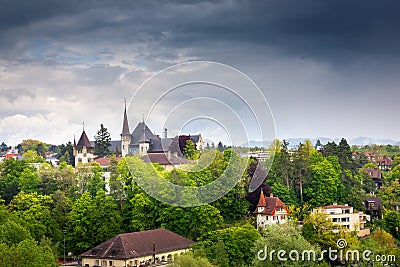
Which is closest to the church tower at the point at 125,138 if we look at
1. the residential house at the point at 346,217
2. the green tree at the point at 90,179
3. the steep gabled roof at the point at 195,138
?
the steep gabled roof at the point at 195,138

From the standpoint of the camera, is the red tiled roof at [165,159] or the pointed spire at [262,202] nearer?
the pointed spire at [262,202]

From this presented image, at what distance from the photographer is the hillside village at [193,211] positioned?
3859 centimetres

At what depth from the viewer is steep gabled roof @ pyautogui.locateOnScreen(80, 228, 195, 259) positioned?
1565 inches

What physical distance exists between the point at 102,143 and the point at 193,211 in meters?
30.1

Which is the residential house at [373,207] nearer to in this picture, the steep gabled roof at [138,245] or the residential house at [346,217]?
the residential house at [346,217]

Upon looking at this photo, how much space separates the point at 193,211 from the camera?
45344mm

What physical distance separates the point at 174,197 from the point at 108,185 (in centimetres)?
813

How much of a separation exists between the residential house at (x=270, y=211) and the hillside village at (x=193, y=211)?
0.25ft

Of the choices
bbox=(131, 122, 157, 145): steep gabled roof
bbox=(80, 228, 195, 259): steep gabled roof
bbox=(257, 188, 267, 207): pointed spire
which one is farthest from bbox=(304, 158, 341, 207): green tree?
bbox=(131, 122, 157, 145): steep gabled roof

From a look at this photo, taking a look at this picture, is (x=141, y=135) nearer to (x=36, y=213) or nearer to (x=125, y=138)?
(x=125, y=138)

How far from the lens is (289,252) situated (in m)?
33.7

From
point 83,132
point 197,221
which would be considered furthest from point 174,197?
point 83,132

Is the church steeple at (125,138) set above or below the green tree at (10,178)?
above

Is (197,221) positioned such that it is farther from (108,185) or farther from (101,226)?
(108,185)
